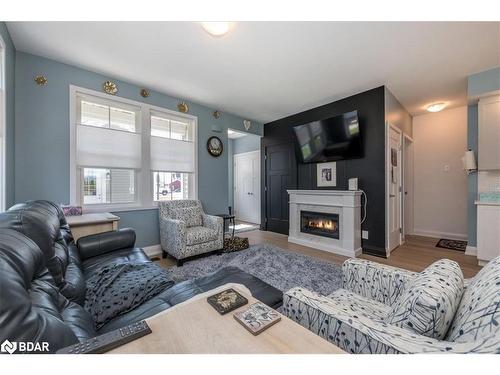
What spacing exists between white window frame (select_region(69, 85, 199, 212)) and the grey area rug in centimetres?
120

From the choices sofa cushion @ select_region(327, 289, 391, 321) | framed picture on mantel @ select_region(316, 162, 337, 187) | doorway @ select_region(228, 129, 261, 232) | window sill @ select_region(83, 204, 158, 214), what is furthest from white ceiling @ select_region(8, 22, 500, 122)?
doorway @ select_region(228, 129, 261, 232)

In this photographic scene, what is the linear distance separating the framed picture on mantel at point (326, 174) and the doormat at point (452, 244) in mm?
2105

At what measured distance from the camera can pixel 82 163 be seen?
2.65 meters

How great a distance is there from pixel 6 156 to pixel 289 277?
3.13 m

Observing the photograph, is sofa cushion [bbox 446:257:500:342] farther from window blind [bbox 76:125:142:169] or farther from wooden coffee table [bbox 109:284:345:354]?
window blind [bbox 76:125:142:169]

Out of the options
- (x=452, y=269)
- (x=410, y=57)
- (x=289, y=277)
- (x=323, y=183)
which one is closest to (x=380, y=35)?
(x=410, y=57)

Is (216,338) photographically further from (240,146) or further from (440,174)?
(240,146)

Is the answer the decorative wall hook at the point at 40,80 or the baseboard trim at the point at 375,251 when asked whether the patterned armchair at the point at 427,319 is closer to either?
the baseboard trim at the point at 375,251

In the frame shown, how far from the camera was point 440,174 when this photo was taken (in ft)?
13.6

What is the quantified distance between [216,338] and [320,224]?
335 centimetres

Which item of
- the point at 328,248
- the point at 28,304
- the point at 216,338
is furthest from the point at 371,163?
the point at 28,304

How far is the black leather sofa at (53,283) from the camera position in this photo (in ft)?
1.71

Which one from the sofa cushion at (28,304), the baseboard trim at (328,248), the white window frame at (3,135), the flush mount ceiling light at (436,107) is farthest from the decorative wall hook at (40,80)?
the flush mount ceiling light at (436,107)

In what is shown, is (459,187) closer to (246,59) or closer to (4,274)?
(246,59)
